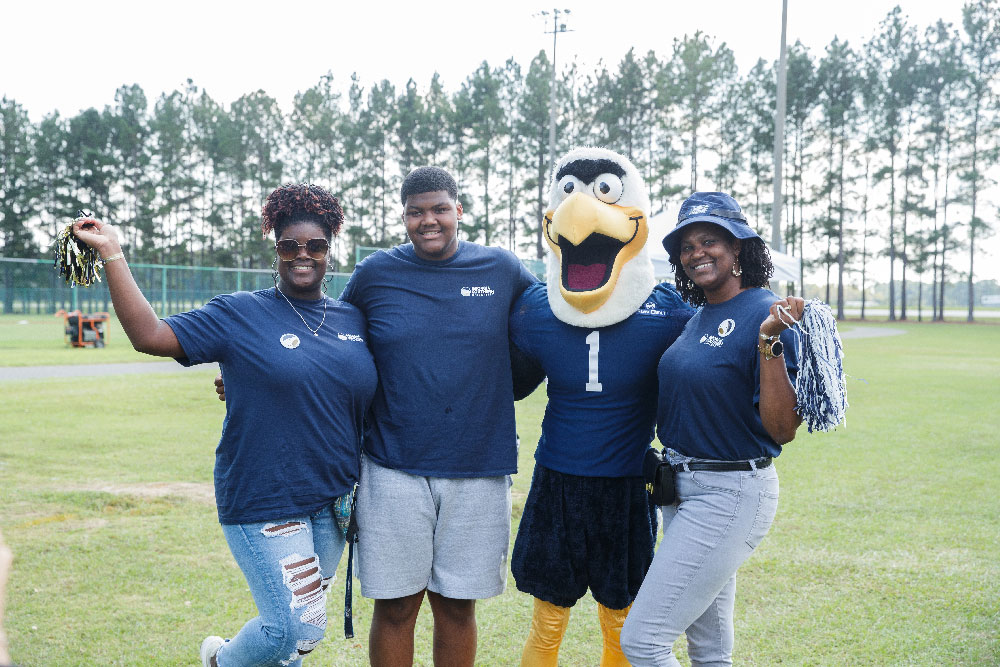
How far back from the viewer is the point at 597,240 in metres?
3.13

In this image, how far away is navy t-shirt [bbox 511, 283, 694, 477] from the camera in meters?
2.96

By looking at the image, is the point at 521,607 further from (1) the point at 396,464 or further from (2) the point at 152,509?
(2) the point at 152,509

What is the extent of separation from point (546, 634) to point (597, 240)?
60.6 inches

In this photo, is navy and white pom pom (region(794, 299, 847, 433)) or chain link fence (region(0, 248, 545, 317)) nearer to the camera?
navy and white pom pom (region(794, 299, 847, 433))

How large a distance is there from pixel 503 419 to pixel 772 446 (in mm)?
1004

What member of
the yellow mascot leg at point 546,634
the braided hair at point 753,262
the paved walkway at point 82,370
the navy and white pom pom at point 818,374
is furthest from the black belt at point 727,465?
the paved walkway at point 82,370

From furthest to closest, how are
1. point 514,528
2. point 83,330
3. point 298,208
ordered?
point 83,330
point 514,528
point 298,208

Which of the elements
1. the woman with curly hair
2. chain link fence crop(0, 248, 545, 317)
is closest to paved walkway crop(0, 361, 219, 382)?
the woman with curly hair

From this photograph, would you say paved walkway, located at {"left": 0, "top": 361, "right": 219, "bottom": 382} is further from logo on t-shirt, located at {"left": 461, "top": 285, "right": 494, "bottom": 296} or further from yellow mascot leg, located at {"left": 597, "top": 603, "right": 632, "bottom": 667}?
yellow mascot leg, located at {"left": 597, "top": 603, "right": 632, "bottom": 667}

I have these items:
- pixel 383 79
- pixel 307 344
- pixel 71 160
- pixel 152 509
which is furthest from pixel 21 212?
pixel 307 344

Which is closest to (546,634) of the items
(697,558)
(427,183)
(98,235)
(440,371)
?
(697,558)

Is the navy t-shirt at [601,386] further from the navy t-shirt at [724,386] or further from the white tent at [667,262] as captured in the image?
the white tent at [667,262]

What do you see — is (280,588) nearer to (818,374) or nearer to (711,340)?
(711,340)

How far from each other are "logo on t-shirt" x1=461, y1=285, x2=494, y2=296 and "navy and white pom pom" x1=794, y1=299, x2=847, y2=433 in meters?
1.20
